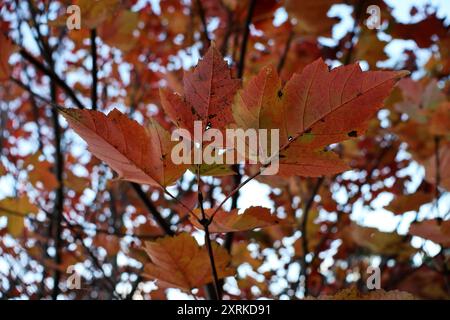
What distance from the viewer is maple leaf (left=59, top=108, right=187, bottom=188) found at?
0.53m

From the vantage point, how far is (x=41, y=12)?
1494 mm

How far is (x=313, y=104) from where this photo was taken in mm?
515

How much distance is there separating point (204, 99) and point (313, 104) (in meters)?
0.13

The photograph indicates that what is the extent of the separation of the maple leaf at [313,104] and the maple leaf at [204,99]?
2 centimetres

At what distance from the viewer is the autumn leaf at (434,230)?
31.8 inches

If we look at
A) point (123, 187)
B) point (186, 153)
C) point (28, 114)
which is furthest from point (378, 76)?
point (28, 114)

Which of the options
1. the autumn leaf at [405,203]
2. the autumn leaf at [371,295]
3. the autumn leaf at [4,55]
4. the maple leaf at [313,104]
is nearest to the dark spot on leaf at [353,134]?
the maple leaf at [313,104]

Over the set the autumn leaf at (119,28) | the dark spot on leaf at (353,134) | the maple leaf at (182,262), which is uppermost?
the autumn leaf at (119,28)

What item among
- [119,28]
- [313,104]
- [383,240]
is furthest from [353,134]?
[119,28]

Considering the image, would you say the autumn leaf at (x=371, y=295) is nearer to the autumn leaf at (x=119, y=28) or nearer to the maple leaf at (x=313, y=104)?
the maple leaf at (x=313, y=104)

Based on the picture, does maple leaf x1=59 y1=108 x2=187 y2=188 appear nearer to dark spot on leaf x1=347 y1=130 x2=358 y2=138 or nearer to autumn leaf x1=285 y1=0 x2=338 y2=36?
dark spot on leaf x1=347 y1=130 x2=358 y2=138

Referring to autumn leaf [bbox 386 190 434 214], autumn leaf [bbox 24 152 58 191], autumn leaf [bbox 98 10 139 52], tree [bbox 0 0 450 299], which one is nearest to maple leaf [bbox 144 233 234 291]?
tree [bbox 0 0 450 299]

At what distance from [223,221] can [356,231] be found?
A: 33.3 inches

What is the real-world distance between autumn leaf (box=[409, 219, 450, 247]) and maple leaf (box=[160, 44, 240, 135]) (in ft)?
1.63
